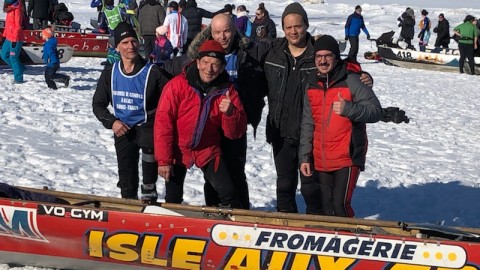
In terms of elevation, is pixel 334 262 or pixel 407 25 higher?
pixel 407 25

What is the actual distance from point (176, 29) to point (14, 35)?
2.97m

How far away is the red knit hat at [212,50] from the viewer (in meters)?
5.41

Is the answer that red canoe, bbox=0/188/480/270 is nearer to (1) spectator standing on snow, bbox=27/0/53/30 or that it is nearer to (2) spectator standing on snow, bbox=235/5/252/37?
(2) spectator standing on snow, bbox=235/5/252/37

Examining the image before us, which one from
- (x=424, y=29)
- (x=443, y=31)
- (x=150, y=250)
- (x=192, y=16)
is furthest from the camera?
(x=424, y=29)

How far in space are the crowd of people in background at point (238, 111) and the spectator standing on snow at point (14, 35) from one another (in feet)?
27.6

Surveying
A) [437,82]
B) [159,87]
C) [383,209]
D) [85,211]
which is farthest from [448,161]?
[437,82]

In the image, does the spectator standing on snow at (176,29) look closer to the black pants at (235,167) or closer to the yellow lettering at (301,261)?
the black pants at (235,167)

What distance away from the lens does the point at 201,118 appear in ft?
18.4

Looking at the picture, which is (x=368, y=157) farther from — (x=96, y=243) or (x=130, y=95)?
(x=96, y=243)

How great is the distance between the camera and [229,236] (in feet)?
17.1

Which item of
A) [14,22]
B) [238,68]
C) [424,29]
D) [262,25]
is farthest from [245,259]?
[424,29]

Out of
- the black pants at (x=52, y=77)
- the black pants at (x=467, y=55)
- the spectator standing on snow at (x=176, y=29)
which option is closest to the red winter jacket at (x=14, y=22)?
the black pants at (x=52, y=77)

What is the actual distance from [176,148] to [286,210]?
1.09m

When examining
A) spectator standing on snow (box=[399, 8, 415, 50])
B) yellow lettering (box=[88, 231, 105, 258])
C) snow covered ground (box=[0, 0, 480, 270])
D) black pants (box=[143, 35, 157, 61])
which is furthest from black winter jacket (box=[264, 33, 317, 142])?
spectator standing on snow (box=[399, 8, 415, 50])
